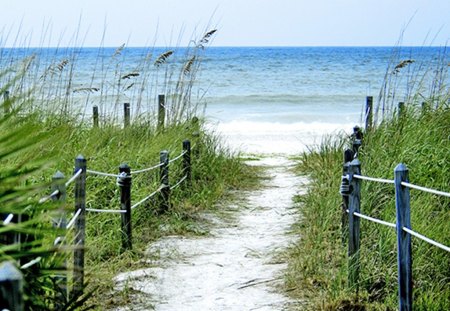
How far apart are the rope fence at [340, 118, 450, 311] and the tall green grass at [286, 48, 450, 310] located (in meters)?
0.11

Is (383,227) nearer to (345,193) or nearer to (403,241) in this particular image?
(345,193)

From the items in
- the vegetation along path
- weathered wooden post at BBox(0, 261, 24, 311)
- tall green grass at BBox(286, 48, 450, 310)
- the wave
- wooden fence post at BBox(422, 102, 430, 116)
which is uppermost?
weathered wooden post at BBox(0, 261, 24, 311)

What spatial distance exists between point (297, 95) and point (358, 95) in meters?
2.49

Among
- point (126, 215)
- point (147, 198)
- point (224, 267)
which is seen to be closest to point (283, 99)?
point (147, 198)

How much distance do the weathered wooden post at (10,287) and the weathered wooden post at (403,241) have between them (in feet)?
11.1

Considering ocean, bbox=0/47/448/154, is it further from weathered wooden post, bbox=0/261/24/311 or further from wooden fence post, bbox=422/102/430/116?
weathered wooden post, bbox=0/261/24/311

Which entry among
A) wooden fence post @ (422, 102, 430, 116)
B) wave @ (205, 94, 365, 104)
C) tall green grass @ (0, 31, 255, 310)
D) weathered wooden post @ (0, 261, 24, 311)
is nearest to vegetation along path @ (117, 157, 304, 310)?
tall green grass @ (0, 31, 255, 310)

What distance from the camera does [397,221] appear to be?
5012 millimetres

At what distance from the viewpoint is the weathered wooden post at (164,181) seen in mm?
8328

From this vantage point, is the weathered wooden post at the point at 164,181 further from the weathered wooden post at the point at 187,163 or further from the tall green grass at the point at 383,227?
the tall green grass at the point at 383,227

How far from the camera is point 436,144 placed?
7621mm

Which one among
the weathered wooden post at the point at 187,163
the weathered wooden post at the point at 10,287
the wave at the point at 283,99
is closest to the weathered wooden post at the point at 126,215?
the weathered wooden post at the point at 187,163

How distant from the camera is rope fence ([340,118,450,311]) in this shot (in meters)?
4.98

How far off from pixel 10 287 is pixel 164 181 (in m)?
6.50
